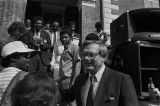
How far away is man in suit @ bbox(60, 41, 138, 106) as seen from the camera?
8.20ft

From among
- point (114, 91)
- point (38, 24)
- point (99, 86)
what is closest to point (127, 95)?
point (114, 91)

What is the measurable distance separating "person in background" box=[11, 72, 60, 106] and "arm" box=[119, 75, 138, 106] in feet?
3.90

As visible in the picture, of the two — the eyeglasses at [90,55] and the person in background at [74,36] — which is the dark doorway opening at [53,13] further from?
the eyeglasses at [90,55]

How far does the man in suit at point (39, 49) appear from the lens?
4.84 metres

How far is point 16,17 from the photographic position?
7727 millimetres

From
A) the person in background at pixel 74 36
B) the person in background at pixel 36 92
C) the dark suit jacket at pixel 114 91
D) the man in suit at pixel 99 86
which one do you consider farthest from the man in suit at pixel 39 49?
the person in background at pixel 36 92

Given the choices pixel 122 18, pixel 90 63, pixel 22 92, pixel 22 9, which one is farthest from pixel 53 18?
pixel 22 92

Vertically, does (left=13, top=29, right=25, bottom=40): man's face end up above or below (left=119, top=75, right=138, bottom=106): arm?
above

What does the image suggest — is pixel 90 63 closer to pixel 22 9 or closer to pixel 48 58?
pixel 48 58

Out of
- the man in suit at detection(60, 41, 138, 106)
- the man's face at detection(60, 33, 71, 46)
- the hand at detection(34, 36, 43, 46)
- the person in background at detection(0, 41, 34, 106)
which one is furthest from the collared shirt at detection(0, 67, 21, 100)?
the hand at detection(34, 36, 43, 46)

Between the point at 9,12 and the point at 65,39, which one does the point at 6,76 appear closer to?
the point at 65,39

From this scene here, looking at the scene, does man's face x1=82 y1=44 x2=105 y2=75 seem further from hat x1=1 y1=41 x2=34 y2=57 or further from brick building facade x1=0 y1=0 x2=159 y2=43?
brick building facade x1=0 y1=0 x2=159 y2=43

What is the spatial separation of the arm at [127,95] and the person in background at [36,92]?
3.90 feet

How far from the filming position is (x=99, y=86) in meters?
2.61
